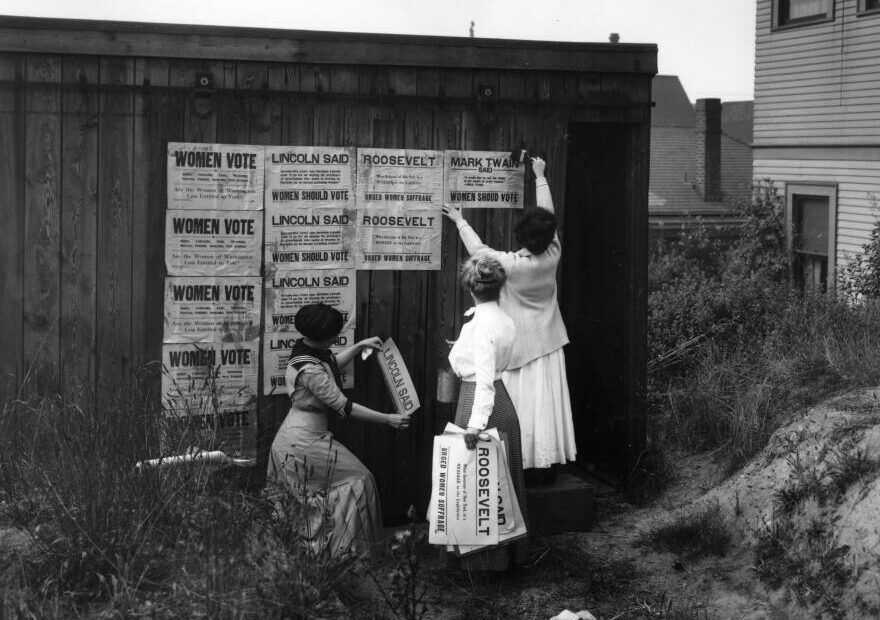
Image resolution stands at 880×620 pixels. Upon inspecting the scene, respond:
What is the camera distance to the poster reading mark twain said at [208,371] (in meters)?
6.99

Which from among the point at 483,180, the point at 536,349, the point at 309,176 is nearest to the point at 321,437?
the point at 536,349

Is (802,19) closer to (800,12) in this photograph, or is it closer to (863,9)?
(800,12)

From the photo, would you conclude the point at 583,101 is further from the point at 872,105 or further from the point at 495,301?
the point at 872,105

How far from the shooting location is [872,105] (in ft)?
56.1

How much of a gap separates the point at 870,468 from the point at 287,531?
3.42 meters

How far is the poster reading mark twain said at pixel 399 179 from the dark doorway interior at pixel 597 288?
156 cm

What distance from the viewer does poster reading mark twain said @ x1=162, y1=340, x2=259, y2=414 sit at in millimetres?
6988

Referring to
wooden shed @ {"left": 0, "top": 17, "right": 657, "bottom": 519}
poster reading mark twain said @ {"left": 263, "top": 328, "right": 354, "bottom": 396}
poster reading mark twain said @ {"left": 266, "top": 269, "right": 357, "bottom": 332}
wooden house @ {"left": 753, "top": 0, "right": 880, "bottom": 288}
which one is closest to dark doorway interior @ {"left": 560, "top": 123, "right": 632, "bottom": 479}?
wooden shed @ {"left": 0, "top": 17, "right": 657, "bottom": 519}

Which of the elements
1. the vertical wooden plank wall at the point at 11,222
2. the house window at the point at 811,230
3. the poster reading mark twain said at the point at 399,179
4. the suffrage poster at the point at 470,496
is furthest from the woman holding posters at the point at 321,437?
the house window at the point at 811,230

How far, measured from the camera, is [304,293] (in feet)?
23.8

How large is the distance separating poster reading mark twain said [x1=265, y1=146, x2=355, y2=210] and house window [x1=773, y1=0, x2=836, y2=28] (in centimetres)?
1344

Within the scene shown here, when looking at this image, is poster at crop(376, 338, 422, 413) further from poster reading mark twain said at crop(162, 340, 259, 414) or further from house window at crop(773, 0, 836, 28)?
house window at crop(773, 0, 836, 28)

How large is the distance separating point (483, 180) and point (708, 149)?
89.2ft

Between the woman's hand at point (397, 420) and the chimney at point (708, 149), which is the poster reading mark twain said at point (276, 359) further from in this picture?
the chimney at point (708, 149)
